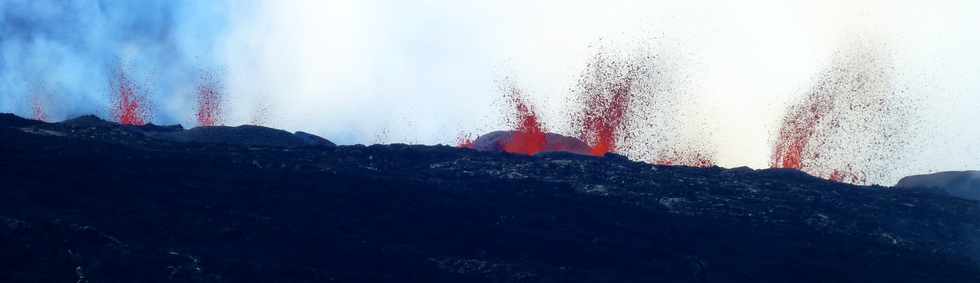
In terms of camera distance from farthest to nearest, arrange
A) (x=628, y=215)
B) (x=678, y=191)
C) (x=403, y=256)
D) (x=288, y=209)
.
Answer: (x=678, y=191) → (x=628, y=215) → (x=288, y=209) → (x=403, y=256)

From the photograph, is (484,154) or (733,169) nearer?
(484,154)

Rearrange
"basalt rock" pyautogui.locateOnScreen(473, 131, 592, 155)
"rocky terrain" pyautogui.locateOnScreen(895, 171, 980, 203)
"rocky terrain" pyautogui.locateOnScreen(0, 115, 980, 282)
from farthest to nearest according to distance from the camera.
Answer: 1. "basalt rock" pyautogui.locateOnScreen(473, 131, 592, 155)
2. "rocky terrain" pyautogui.locateOnScreen(895, 171, 980, 203)
3. "rocky terrain" pyautogui.locateOnScreen(0, 115, 980, 282)

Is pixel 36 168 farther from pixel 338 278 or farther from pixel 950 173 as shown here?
pixel 950 173

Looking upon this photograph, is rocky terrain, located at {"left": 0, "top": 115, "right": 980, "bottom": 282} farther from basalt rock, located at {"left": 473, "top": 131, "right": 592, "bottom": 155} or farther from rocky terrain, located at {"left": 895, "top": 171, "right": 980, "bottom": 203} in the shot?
basalt rock, located at {"left": 473, "top": 131, "right": 592, "bottom": 155}

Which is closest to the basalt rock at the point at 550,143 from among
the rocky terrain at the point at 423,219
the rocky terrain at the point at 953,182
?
the rocky terrain at the point at 423,219

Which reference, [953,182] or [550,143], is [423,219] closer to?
[550,143]

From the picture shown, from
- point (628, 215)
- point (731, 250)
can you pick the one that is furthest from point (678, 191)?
point (731, 250)

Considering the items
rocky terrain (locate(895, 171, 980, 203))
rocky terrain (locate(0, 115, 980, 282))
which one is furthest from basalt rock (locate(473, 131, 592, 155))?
rocky terrain (locate(895, 171, 980, 203))

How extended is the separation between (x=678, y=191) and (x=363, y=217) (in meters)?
12.4

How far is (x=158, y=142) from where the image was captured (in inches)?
1534

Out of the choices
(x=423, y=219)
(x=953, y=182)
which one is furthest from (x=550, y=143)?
(x=423, y=219)

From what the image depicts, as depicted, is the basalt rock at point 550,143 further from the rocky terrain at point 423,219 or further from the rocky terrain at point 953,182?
the rocky terrain at point 953,182

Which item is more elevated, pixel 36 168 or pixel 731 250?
pixel 36 168

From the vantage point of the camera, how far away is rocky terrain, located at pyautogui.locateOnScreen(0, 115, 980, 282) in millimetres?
25469
